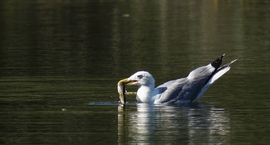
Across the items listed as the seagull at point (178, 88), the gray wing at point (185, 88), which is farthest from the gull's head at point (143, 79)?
the gray wing at point (185, 88)

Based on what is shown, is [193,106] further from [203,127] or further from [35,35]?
[35,35]

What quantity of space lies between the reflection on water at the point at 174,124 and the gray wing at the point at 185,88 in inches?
10.1

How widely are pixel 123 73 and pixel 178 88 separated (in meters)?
4.10

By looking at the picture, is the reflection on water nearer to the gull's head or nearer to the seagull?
the seagull

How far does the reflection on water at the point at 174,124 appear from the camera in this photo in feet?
46.6

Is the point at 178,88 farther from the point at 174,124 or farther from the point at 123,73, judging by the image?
the point at 123,73

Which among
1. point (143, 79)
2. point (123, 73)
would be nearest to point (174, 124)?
point (143, 79)

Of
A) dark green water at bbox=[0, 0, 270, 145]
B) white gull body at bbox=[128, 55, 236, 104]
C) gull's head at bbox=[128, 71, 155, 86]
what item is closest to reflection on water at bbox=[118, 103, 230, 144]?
dark green water at bbox=[0, 0, 270, 145]

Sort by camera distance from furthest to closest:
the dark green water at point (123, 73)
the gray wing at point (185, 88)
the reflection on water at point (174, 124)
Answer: the gray wing at point (185, 88) < the dark green water at point (123, 73) < the reflection on water at point (174, 124)

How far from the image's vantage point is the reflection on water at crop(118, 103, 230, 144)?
14203mm

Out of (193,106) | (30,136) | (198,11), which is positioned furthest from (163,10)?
(30,136)

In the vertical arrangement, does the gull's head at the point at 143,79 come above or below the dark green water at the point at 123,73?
above

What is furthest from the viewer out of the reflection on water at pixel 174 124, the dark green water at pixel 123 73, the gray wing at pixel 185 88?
the gray wing at pixel 185 88

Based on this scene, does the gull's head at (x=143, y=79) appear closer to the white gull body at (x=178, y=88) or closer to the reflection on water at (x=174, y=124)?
the white gull body at (x=178, y=88)
